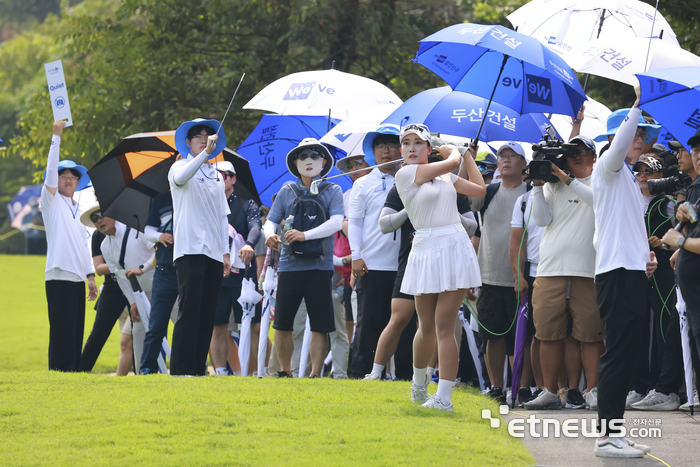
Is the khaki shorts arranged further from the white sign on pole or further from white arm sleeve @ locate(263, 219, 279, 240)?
the white sign on pole

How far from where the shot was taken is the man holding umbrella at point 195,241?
7.59 meters

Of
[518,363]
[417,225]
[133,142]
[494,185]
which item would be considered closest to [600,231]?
[417,225]

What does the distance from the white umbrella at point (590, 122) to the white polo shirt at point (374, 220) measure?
2.68 m

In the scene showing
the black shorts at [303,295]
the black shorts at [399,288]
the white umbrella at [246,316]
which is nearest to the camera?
the black shorts at [399,288]

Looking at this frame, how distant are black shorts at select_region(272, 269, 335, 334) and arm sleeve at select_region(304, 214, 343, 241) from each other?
14.1 inches

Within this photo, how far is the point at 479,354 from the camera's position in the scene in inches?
328

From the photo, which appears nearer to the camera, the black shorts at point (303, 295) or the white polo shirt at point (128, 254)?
the black shorts at point (303, 295)

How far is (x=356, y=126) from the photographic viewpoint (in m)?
8.95

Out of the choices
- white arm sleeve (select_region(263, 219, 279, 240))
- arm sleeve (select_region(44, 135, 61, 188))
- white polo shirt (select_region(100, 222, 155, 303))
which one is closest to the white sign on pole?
arm sleeve (select_region(44, 135, 61, 188))

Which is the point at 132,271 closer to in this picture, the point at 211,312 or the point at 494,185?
the point at 211,312

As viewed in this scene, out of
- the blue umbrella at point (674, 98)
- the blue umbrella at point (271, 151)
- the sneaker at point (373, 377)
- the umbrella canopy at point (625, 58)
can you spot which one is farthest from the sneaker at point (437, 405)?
the blue umbrella at point (271, 151)

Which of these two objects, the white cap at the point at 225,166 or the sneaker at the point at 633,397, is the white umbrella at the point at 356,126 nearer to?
the white cap at the point at 225,166

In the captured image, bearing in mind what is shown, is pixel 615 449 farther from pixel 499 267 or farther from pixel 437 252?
pixel 499 267

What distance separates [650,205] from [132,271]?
18.2 ft
